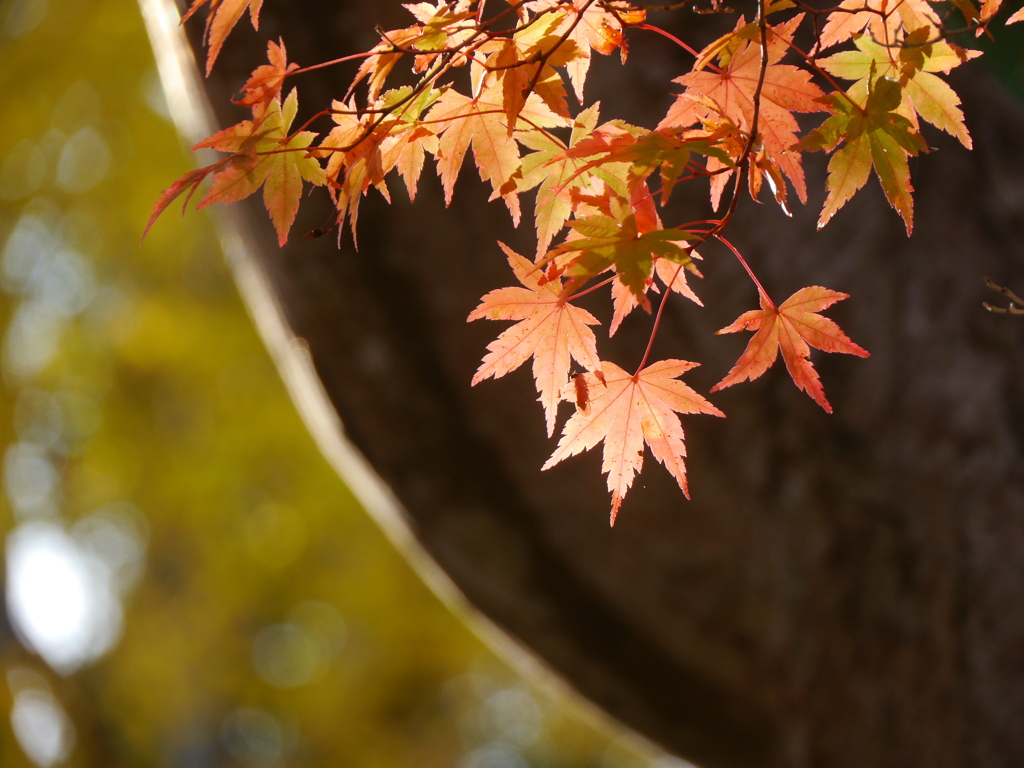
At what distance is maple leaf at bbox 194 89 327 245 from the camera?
0.65 metres

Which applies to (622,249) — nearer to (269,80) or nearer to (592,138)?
(592,138)

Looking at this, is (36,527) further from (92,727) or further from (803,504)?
(803,504)

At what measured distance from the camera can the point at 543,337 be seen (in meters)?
0.67

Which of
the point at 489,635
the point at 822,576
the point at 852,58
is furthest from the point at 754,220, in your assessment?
the point at 489,635

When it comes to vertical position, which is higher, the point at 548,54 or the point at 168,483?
the point at 548,54

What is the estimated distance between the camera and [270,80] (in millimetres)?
659

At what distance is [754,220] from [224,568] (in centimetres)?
584

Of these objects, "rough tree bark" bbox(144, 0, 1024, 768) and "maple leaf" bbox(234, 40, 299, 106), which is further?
"rough tree bark" bbox(144, 0, 1024, 768)

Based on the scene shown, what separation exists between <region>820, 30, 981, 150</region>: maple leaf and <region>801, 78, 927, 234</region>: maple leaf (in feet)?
0.07

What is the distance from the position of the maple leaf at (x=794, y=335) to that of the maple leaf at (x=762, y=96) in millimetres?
88

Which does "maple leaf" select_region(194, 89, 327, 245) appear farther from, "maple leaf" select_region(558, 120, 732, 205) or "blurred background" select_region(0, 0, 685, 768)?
"blurred background" select_region(0, 0, 685, 768)

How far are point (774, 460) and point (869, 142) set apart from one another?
1.10 metres

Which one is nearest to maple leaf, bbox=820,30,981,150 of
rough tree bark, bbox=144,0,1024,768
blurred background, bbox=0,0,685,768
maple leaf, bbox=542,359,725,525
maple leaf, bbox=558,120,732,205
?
maple leaf, bbox=558,120,732,205

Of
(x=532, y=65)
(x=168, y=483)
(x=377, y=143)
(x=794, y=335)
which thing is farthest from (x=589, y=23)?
(x=168, y=483)
